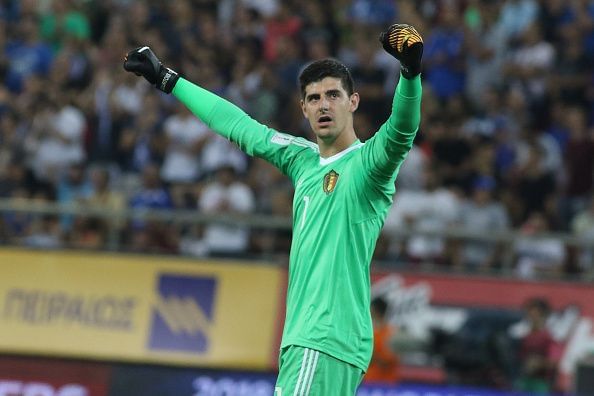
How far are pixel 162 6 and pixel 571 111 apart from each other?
6.52 metres

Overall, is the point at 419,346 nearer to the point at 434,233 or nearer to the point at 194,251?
the point at 434,233

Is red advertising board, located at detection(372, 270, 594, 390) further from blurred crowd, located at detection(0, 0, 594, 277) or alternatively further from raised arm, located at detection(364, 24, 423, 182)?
raised arm, located at detection(364, 24, 423, 182)

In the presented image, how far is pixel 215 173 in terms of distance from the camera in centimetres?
1565

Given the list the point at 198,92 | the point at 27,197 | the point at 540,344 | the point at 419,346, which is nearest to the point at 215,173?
the point at 27,197

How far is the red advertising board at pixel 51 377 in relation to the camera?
12.1 metres

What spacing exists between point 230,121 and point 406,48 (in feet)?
4.76

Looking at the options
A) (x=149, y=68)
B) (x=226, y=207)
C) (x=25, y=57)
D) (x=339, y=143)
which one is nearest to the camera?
(x=339, y=143)

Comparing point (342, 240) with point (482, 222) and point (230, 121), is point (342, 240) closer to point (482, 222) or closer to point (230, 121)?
point (230, 121)

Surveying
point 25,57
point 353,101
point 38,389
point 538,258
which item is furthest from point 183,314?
point 353,101

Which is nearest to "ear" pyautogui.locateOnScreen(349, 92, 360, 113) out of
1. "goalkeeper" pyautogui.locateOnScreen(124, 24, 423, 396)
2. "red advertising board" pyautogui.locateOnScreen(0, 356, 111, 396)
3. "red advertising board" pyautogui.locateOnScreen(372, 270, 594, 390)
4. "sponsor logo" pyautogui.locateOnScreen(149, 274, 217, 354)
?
"goalkeeper" pyautogui.locateOnScreen(124, 24, 423, 396)

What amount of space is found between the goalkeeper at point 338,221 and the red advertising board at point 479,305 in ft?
25.2

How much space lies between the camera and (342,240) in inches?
241

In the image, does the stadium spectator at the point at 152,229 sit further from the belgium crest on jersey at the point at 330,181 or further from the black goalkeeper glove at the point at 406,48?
the black goalkeeper glove at the point at 406,48

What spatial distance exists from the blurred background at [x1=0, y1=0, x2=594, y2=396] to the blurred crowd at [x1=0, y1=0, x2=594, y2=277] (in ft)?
0.10
